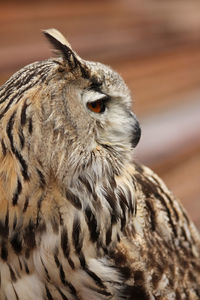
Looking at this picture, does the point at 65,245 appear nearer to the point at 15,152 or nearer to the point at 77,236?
the point at 77,236

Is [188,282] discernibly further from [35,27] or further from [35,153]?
[35,27]

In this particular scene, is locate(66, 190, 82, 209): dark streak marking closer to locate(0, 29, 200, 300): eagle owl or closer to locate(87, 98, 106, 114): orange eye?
locate(0, 29, 200, 300): eagle owl

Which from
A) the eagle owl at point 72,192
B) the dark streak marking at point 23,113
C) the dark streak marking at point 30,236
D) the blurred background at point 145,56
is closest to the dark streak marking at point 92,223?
the eagle owl at point 72,192

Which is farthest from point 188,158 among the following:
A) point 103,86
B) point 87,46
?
point 103,86

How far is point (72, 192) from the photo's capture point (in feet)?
3.74

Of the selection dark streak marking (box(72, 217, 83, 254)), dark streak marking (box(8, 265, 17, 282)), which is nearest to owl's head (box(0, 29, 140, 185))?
dark streak marking (box(72, 217, 83, 254))

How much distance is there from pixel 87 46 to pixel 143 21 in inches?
41.9

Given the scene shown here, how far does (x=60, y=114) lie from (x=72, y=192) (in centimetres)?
16

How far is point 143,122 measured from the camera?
3752mm

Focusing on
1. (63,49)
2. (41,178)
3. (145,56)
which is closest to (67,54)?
(63,49)

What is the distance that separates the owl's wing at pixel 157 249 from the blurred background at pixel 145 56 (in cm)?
176

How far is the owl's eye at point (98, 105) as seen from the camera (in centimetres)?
114

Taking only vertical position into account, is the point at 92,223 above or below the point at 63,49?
below

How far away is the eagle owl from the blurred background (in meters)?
1.95
